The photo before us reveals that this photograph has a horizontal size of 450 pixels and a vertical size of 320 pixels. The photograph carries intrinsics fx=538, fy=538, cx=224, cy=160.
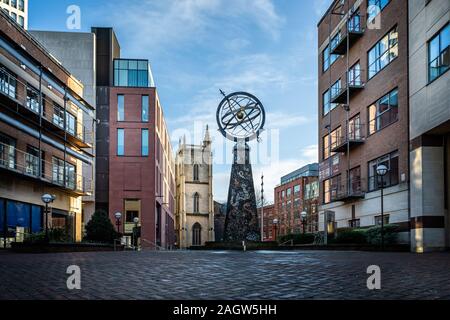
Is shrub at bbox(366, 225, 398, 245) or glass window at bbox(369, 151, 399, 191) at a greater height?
glass window at bbox(369, 151, 399, 191)

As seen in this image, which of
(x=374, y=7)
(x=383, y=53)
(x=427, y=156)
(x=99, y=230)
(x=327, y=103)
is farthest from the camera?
(x=327, y=103)

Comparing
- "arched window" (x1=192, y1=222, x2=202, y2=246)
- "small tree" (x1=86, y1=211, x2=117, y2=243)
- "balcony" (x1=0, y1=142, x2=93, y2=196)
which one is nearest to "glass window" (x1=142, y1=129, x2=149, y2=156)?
"balcony" (x1=0, y1=142, x2=93, y2=196)

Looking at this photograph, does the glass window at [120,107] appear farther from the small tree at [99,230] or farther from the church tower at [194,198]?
the church tower at [194,198]

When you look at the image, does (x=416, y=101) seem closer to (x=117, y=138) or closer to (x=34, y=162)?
(x=34, y=162)

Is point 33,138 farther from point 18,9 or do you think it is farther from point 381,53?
point 18,9

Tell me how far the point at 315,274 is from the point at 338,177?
29.8 m

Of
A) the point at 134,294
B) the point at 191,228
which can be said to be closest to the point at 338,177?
the point at 134,294

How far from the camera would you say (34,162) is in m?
32.2

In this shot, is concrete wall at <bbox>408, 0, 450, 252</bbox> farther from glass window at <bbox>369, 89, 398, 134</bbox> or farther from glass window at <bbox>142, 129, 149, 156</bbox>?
glass window at <bbox>142, 129, 149, 156</bbox>

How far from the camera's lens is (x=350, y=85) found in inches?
1401

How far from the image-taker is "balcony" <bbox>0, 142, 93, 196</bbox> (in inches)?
1112

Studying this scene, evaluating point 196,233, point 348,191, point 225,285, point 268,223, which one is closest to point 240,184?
point 348,191

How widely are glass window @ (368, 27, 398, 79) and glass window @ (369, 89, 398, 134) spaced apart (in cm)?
195

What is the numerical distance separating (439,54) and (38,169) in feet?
74.7
